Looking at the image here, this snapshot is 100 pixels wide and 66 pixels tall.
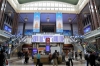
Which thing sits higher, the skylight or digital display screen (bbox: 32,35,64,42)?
the skylight

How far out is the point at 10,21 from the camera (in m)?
34.8

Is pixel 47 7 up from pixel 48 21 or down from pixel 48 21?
up

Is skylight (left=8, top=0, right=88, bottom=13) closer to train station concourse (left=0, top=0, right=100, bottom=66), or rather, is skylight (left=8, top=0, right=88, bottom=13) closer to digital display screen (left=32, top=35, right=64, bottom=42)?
train station concourse (left=0, top=0, right=100, bottom=66)

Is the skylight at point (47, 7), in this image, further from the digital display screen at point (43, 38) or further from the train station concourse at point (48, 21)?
the digital display screen at point (43, 38)

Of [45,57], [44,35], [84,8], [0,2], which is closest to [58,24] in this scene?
[44,35]

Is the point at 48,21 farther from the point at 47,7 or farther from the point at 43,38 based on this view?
the point at 43,38

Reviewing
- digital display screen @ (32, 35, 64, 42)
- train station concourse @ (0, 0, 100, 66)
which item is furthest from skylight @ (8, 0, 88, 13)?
digital display screen @ (32, 35, 64, 42)

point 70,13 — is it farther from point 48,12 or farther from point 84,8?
point 48,12

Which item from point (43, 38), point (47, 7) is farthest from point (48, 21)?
point (43, 38)

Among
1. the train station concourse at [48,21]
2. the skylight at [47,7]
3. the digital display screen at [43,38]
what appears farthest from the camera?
the skylight at [47,7]

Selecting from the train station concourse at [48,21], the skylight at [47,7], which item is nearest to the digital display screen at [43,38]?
the train station concourse at [48,21]

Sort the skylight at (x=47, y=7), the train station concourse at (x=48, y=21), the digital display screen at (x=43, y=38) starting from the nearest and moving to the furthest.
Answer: the train station concourse at (x=48, y=21) → the digital display screen at (x=43, y=38) → the skylight at (x=47, y=7)

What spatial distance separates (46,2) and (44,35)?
12.0m

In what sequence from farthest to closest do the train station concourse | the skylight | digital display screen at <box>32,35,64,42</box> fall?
the skylight < digital display screen at <box>32,35,64,42</box> < the train station concourse
